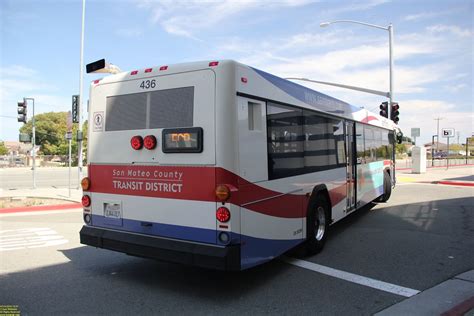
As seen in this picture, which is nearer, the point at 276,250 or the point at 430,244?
the point at 276,250

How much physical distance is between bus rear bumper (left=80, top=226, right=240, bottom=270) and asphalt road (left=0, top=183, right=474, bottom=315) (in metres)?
0.49

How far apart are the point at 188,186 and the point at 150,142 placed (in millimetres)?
831

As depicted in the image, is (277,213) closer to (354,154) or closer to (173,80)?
(173,80)

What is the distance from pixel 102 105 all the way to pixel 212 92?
2.02 metres

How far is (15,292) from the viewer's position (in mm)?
4941

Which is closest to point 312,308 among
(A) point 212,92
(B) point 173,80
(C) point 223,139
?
(C) point 223,139

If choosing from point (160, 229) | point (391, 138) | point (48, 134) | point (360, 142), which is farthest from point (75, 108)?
point (48, 134)

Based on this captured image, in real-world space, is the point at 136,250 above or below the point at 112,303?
above

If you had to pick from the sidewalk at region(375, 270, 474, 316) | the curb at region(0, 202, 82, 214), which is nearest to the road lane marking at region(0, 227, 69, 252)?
the curb at region(0, 202, 82, 214)

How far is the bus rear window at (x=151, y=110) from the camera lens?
485cm

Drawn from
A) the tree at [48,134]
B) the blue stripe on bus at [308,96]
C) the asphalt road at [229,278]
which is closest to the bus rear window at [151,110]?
the blue stripe on bus at [308,96]

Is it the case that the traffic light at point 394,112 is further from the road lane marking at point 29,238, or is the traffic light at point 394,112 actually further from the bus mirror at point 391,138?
the road lane marking at point 29,238

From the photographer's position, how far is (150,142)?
16.7ft

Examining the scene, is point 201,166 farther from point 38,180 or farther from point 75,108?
point 38,180
